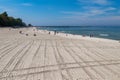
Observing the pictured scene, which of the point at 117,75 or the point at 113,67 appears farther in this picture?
the point at 113,67

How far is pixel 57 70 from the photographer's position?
702cm

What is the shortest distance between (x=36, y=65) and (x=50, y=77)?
75.8 inches

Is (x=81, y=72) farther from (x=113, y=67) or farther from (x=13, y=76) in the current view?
(x=13, y=76)

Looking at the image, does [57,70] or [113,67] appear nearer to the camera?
[57,70]

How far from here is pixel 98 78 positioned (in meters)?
6.09

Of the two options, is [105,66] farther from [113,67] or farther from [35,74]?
[35,74]

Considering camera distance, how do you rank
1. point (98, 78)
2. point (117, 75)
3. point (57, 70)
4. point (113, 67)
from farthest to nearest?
point (113, 67)
point (57, 70)
point (117, 75)
point (98, 78)

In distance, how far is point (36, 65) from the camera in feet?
25.7

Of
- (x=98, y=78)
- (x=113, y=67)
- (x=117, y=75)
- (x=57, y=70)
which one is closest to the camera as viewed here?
(x=98, y=78)

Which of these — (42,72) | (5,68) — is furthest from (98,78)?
(5,68)

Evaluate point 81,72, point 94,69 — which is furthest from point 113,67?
point 81,72

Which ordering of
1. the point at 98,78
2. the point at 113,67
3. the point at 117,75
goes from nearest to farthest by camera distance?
1. the point at 98,78
2. the point at 117,75
3. the point at 113,67

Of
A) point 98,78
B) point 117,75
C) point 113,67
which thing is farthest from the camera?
point 113,67

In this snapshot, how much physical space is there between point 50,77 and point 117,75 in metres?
2.86
